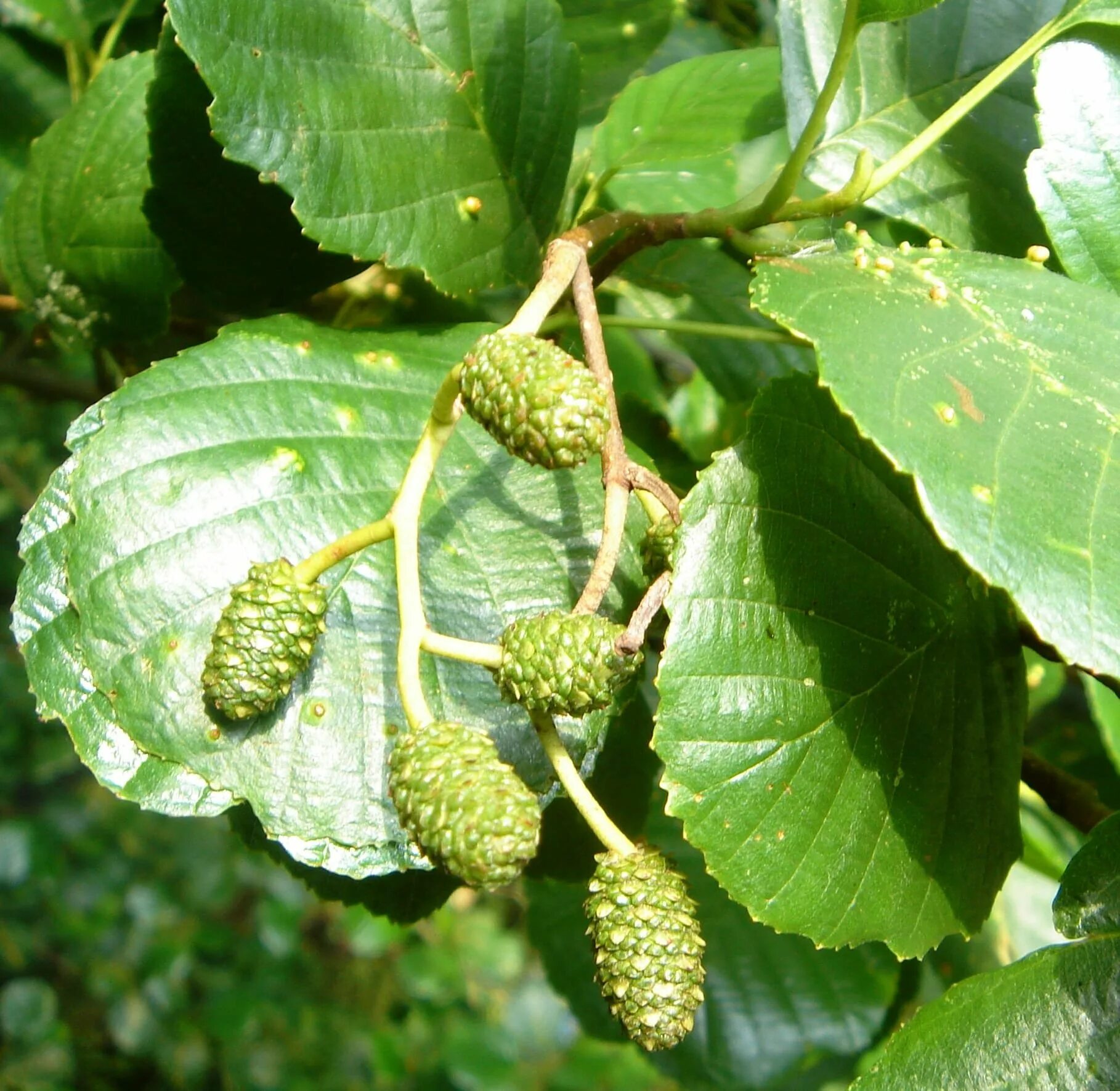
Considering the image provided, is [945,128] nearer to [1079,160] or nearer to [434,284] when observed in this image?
[1079,160]

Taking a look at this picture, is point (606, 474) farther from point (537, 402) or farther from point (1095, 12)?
point (1095, 12)

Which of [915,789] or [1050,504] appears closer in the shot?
[1050,504]

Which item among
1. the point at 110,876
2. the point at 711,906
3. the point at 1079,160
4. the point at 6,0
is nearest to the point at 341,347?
the point at 1079,160

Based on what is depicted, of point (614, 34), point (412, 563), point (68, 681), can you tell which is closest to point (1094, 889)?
→ point (412, 563)

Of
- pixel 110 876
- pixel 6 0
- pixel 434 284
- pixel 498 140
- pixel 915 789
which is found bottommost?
pixel 110 876

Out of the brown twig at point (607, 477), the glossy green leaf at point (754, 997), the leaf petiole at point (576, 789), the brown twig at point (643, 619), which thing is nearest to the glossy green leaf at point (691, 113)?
the brown twig at point (607, 477)

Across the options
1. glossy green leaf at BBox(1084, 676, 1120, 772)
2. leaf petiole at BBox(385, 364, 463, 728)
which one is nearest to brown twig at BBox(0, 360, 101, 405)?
leaf petiole at BBox(385, 364, 463, 728)
